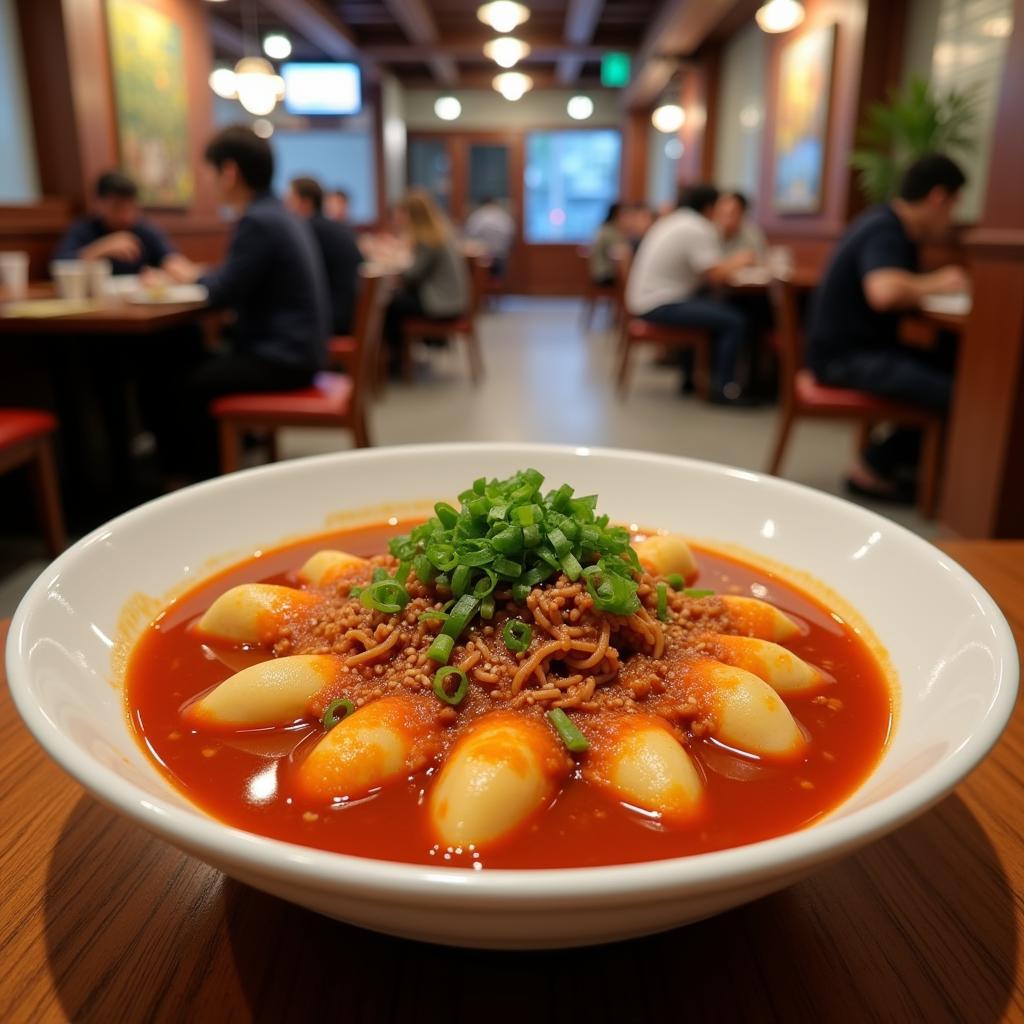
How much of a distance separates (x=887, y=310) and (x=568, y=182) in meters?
13.1

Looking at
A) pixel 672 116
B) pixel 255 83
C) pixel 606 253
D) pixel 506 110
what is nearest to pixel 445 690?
pixel 255 83

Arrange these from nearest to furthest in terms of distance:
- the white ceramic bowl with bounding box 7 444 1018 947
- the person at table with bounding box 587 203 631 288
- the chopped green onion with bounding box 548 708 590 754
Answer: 1. the white ceramic bowl with bounding box 7 444 1018 947
2. the chopped green onion with bounding box 548 708 590 754
3. the person at table with bounding box 587 203 631 288

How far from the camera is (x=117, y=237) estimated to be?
17.1ft

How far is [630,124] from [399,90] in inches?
155

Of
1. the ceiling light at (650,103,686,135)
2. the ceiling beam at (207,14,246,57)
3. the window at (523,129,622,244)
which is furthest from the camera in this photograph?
the window at (523,129,622,244)

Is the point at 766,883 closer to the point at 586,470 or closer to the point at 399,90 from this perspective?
the point at 586,470

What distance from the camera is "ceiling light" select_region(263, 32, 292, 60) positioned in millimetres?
11508

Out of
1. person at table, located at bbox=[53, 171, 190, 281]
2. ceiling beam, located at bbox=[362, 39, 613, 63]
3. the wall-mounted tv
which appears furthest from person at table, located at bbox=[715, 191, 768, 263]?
the wall-mounted tv

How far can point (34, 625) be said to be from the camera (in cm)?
61

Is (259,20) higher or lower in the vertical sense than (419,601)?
higher

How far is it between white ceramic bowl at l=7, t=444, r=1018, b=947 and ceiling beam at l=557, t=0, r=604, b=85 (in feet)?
33.9

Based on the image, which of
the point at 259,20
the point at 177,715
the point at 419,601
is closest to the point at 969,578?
the point at 419,601

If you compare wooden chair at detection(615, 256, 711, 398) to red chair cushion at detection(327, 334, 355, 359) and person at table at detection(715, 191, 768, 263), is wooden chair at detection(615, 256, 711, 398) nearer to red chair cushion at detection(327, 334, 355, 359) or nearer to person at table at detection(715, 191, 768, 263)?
person at table at detection(715, 191, 768, 263)

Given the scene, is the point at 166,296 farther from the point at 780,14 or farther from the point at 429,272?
the point at 780,14
